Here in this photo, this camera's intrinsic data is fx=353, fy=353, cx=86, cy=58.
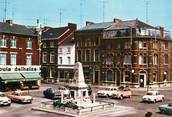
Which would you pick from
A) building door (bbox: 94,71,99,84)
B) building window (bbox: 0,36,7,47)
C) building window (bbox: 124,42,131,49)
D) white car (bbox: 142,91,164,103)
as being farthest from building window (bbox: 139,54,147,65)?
building window (bbox: 0,36,7,47)

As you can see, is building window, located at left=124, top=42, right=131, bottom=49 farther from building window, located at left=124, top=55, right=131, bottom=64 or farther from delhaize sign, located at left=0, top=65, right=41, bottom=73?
delhaize sign, located at left=0, top=65, right=41, bottom=73

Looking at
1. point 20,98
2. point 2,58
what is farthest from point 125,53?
point 20,98

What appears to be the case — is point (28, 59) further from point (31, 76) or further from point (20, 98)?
point (20, 98)

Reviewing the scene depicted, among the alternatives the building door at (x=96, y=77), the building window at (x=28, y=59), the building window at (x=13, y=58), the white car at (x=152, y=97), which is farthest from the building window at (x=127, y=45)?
the building window at (x=13, y=58)

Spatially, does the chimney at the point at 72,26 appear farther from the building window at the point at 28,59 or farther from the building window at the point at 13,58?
the building window at the point at 13,58

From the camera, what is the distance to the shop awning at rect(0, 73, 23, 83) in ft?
186

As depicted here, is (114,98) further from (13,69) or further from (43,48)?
(43,48)

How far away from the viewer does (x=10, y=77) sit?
190ft

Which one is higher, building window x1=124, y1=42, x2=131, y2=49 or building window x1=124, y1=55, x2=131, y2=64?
building window x1=124, y1=42, x2=131, y2=49

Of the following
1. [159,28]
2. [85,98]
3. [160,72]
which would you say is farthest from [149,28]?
[85,98]

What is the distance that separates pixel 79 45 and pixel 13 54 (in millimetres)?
19161

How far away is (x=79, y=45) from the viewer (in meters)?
75.7

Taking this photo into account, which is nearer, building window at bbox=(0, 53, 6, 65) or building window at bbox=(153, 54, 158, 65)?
building window at bbox=(0, 53, 6, 65)

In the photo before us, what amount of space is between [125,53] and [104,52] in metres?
5.22
